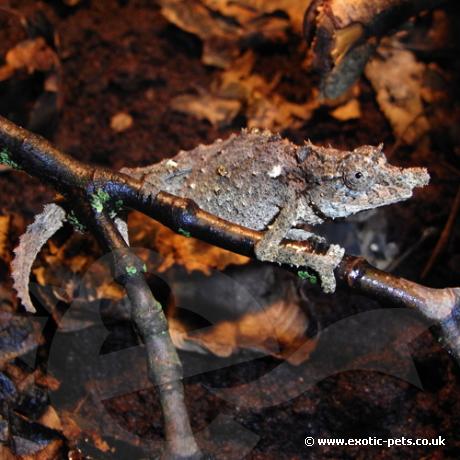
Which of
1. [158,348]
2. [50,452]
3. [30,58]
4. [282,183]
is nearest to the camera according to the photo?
[158,348]

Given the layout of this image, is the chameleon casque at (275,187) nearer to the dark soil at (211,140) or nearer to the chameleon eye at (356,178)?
the chameleon eye at (356,178)

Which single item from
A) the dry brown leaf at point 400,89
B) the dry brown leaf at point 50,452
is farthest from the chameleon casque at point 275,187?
the dry brown leaf at point 400,89

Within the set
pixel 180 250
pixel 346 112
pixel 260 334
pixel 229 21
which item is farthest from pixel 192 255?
pixel 229 21

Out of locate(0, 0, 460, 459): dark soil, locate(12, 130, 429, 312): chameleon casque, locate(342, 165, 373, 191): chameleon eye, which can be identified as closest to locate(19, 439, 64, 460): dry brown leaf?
locate(0, 0, 460, 459): dark soil

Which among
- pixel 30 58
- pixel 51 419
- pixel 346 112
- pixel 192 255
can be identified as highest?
pixel 30 58

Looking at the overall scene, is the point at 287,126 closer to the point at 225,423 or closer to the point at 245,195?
the point at 245,195

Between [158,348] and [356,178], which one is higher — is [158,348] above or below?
below

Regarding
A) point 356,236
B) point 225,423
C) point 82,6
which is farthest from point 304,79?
point 225,423

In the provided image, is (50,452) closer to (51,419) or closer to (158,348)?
(51,419)
